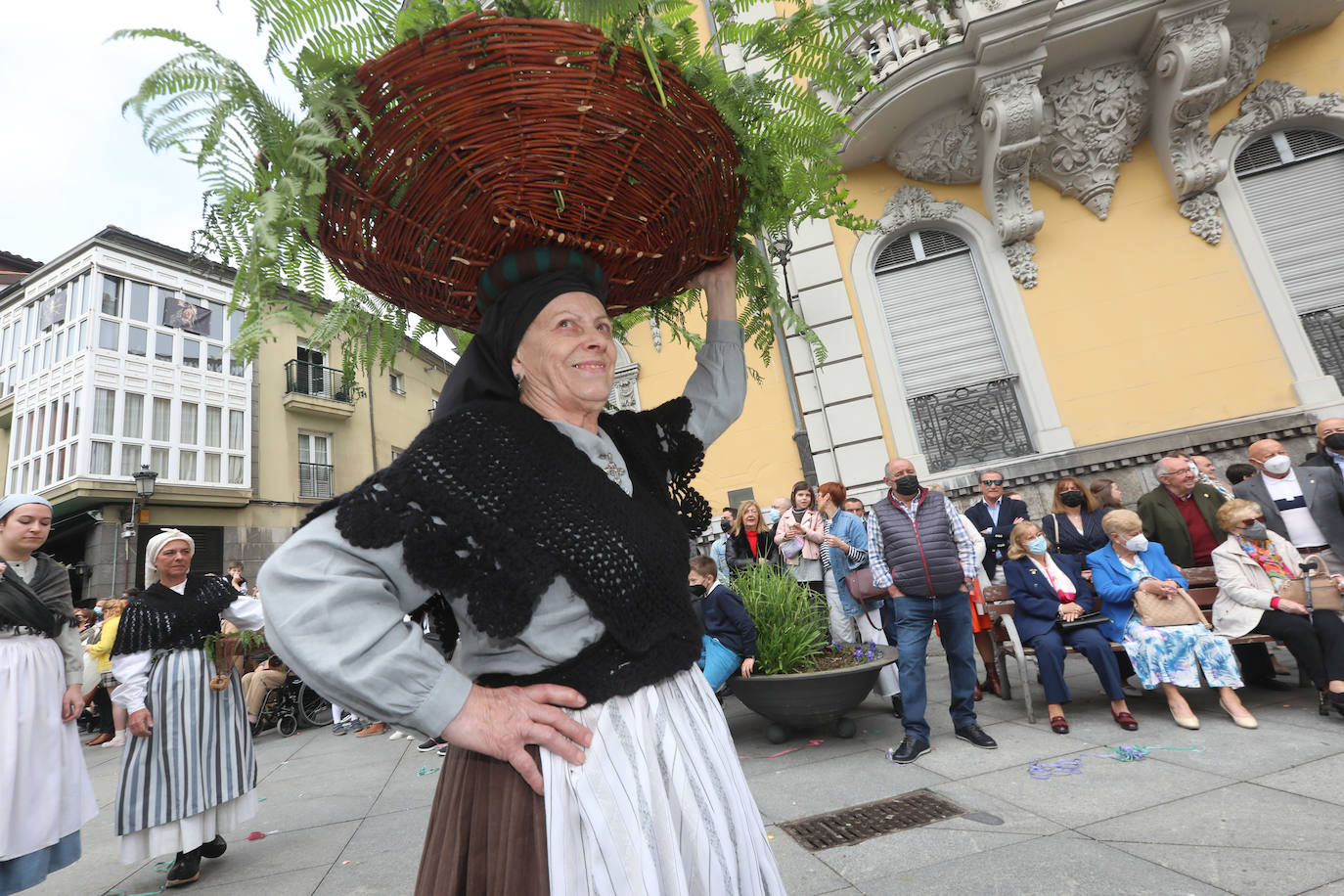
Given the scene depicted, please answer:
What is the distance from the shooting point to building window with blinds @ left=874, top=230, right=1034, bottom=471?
815 cm

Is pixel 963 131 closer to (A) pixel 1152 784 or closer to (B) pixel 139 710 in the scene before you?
(A) pixel 1152 784

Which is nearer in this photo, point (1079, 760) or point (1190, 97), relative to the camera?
point (1079, 760)

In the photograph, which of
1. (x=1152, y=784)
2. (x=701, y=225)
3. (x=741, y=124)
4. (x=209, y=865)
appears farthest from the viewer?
(x=209, y=865)

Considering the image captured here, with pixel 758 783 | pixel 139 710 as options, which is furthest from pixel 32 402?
pixel 758 783

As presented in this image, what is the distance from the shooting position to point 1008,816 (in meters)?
3.18

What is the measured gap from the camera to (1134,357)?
7.91 m

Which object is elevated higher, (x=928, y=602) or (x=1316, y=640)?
(x=928, y=602)

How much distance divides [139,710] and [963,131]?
31.4ft

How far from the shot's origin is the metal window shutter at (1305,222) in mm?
7738

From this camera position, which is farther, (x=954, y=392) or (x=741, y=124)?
(x=954, y=392)

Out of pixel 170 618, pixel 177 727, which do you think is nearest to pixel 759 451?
pixel 170 618

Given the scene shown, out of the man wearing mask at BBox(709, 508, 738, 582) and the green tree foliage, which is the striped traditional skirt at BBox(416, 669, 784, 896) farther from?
the man wearing mask at BBox(709, 508, 738, 582)

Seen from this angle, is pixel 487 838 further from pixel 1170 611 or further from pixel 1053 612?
pixel 1170 611

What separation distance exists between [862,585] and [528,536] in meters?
5.16
